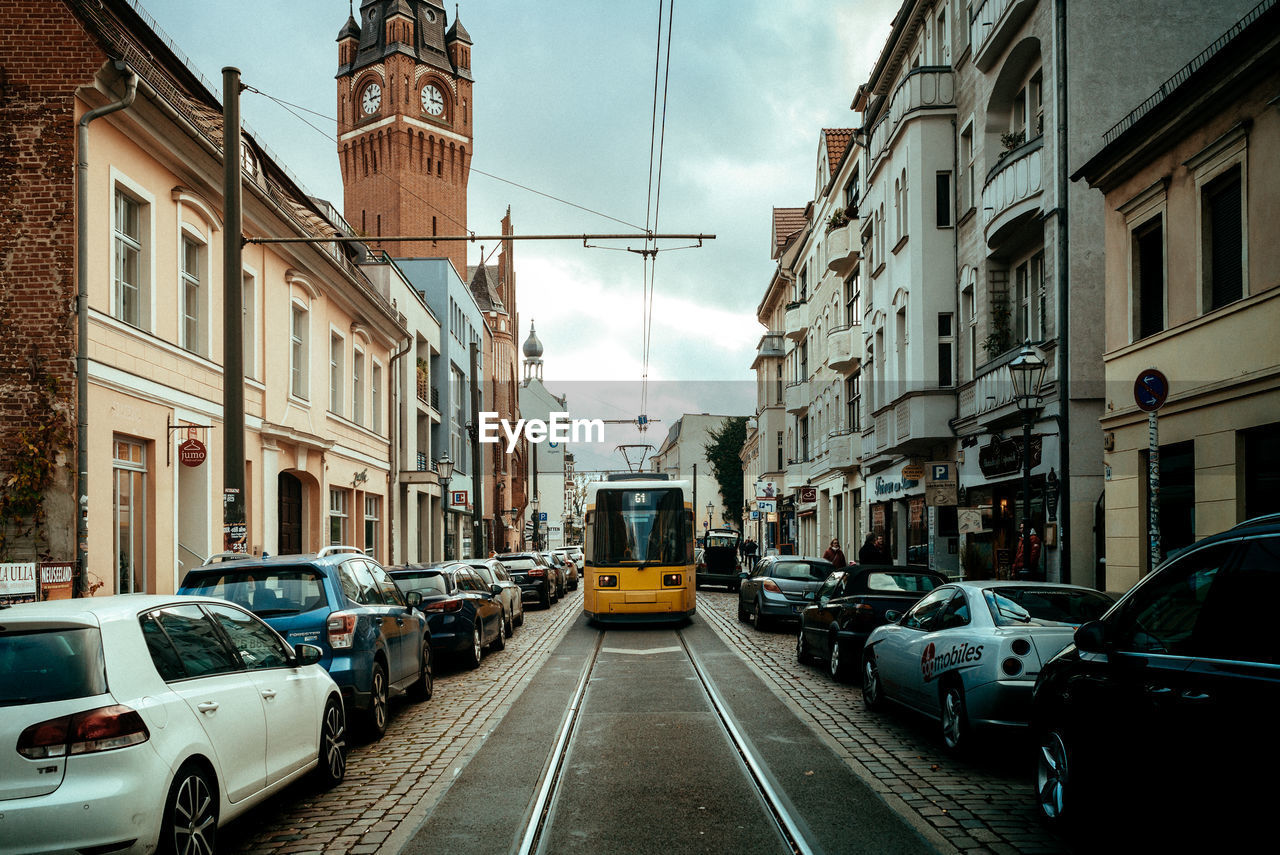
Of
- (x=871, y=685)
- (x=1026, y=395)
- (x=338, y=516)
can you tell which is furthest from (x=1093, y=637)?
(x=338, y=516)

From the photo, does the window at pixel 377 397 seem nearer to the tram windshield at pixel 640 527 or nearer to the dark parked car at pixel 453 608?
the tram windshield at pixel 640 527

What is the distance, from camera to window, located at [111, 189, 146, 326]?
49.2 feet

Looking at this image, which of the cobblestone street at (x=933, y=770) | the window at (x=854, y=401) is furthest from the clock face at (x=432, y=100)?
the cobblestone street at (x=933, y=770)

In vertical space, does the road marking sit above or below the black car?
Result: below

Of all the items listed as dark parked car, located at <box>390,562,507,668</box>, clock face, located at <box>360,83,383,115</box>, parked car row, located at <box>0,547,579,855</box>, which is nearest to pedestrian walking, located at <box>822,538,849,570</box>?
dark parked car, located at <box>390,562,507,668</box>

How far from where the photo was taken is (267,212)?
20703mm

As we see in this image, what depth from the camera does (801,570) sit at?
21.2 metres

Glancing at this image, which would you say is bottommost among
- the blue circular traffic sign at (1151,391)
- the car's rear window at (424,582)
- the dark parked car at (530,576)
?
the dark parked car at (530,576)

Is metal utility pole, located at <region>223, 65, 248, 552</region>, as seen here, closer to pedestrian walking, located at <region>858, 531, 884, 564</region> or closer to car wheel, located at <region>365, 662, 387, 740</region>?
car wheel, located at <region>365, 662, 387, 740</region>

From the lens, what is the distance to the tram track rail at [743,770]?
622 cm

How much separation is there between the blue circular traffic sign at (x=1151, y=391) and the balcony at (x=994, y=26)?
35.5 feet

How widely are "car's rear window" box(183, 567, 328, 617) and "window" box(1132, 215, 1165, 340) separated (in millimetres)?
11288

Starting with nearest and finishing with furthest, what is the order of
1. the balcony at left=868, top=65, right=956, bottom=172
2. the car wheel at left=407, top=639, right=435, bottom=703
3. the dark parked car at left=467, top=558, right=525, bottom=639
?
the car wheel at left=407, top=639, right=435, bottom=703 → the dark parked car at left=467, top=558, right=525, bottom=639 → the balcony at left=868, top=65, right=956, bottom=172

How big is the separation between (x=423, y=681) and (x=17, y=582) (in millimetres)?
4043
